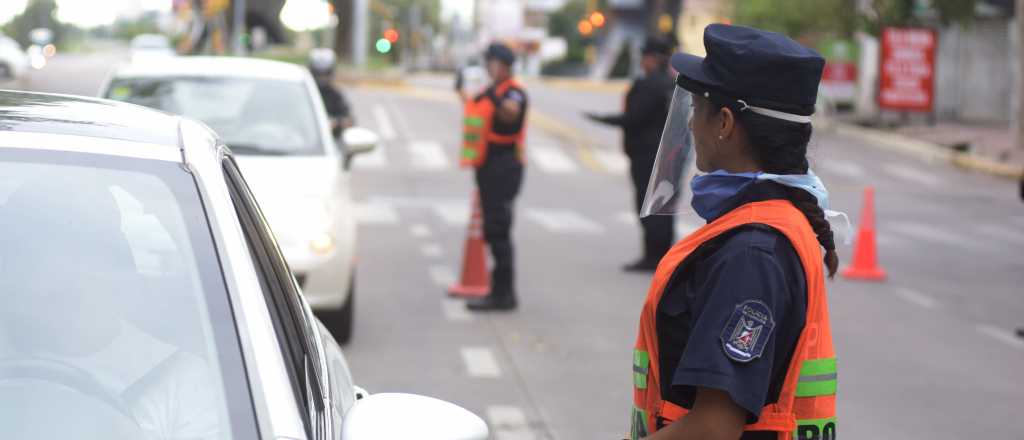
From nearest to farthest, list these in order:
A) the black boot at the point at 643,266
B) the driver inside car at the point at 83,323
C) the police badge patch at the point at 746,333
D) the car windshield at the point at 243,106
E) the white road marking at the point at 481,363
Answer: the police badge patch at the point at 746,333
the driver inside car at the point at 83,323
the white road marking at the point at 481,363
the car windshield at the point at 243,106
the black boot at the point at 643,266

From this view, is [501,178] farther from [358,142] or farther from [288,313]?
[288,313]

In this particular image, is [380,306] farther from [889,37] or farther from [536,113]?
[536,113]

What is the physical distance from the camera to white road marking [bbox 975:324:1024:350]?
9.97 m

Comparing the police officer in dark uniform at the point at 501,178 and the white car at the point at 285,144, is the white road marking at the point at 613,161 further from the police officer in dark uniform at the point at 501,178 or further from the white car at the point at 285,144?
the white car at the point at 285,144

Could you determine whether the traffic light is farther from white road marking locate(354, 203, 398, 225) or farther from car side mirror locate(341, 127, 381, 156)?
car side mirror locate(341, 127, 381, 156)

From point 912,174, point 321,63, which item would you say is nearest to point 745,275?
point 321,63

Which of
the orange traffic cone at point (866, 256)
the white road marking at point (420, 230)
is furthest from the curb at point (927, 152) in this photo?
the white road marking at point (420, 230)

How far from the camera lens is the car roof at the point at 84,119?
3111 mm

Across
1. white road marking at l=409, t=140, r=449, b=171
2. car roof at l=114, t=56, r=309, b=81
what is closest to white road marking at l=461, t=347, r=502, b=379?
car roof at l=114, t=56, r=309, b=81

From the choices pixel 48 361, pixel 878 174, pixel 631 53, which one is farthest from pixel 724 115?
pixel 631 53

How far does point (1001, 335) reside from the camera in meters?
10.3

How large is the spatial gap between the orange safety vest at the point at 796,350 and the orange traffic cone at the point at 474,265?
26.5 feet

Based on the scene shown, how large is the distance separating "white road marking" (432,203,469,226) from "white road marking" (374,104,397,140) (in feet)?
34.8

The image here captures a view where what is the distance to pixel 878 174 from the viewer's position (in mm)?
25219
